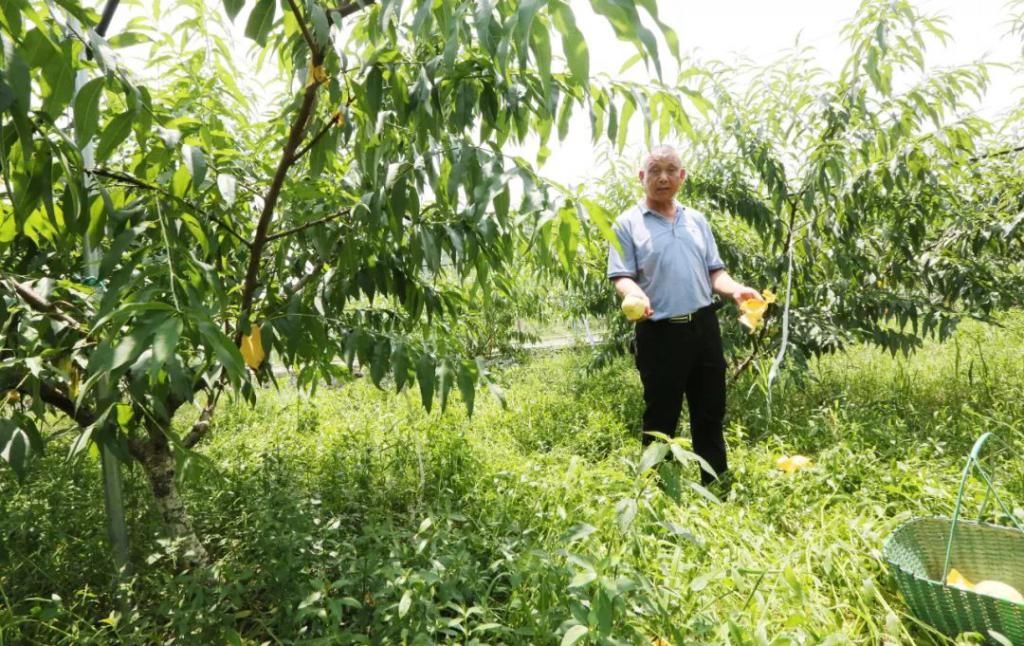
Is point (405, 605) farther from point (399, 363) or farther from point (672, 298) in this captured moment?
point (672, 298)

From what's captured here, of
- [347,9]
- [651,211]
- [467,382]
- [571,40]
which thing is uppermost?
[347,9]

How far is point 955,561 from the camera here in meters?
1.61

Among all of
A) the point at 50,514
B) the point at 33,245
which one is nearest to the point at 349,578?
the point at 33,245

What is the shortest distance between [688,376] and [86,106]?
1.99 m

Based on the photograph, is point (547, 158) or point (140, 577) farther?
point (140, 577)

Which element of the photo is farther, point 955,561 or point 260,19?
point 955,561

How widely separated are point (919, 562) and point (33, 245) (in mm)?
2446

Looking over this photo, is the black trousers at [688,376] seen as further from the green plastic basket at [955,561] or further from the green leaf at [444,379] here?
the green leaf at [444,379]

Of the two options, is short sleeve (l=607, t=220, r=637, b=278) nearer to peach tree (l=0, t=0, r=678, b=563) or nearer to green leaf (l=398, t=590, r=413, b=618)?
peach tree (l=0, t=0, r=678, b=563)

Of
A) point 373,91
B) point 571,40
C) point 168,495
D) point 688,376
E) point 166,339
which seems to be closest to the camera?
point 571,40

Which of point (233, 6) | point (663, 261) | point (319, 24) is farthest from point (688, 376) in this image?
point (233, 6)

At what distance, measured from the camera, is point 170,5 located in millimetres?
1521

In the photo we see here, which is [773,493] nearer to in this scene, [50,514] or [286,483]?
[286,483]

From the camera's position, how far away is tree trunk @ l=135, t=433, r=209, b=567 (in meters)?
1.54
